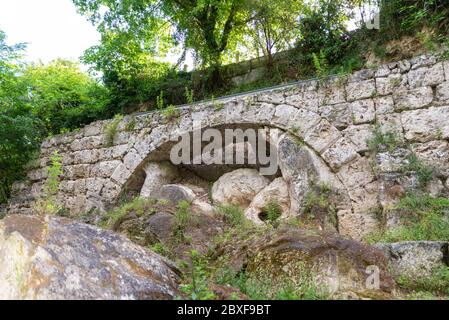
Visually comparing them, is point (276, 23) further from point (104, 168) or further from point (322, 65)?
point (104, 168)

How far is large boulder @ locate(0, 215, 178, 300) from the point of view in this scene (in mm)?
2137

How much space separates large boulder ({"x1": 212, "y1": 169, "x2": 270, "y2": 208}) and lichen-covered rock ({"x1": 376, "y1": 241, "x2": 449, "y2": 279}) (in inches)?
108

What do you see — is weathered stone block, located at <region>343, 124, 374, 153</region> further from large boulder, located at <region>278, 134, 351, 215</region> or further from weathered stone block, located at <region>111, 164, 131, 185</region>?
weathered stone block, located at <region>111, 164, 131, 185</region>

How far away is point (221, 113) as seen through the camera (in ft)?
20.2

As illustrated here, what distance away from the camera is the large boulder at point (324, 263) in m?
2.76

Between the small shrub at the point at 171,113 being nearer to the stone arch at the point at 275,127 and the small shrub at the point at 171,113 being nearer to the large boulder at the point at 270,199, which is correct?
the stone arch at the point at 275,127

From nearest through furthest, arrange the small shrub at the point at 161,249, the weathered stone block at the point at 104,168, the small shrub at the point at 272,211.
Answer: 1. the small shrub at the point at 161,249
2. the small shrub at the point at 272,211
3. the weathered stone block at the point at 104,168

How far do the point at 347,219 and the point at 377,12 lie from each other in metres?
3.43

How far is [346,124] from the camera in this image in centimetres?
527

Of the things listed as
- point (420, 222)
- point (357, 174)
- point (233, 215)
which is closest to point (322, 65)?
point (357, 174)

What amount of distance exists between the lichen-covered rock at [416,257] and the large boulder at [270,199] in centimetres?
215

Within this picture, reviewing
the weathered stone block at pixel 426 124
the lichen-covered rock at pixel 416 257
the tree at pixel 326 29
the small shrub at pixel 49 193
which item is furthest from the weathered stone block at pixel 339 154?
the small shrub at pixel 49 193
